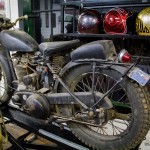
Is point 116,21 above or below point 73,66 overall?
above

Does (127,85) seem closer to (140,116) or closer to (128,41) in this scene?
(140,116)

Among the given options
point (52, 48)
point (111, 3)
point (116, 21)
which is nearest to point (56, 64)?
point (52, 48)

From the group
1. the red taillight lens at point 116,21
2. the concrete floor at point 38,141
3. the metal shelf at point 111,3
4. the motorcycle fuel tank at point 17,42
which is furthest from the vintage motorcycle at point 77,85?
the metal shelf at point 111,3

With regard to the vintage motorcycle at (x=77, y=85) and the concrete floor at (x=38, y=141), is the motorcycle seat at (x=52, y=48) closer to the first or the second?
the vintage motorcycle at (x=77, y=85)

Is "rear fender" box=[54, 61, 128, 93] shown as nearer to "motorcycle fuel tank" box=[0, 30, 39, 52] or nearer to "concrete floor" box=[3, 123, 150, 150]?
"motorcycle fuel tank" box=[0, 30, 39, 52]

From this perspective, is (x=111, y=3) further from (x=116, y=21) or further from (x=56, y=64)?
(x=56, y=64)

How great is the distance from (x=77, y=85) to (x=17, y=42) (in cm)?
51

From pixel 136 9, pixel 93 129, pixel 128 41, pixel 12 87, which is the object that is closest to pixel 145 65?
pixel 128 41

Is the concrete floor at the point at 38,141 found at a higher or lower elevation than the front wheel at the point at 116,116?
lower

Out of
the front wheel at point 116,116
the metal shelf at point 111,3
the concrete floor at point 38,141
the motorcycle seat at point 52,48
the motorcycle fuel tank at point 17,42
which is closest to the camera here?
the front wheel at point 116,116

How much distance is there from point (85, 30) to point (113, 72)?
3.41 ft

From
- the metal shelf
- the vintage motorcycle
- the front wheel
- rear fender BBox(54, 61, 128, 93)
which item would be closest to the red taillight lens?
the metal shelf

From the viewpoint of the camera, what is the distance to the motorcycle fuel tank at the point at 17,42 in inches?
67.7

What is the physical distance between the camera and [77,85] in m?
1.66
